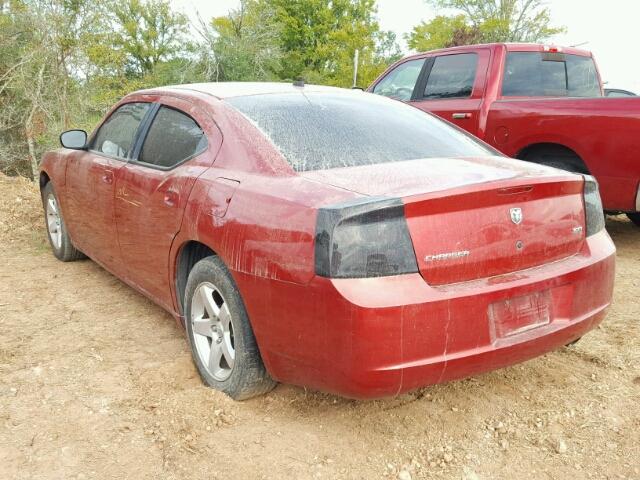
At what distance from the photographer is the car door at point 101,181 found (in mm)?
3926

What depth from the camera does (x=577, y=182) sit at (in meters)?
2.72

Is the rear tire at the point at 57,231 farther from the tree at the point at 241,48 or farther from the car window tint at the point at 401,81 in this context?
the tree at the point at 241,48

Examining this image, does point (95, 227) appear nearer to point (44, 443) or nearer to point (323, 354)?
point (44, 443)

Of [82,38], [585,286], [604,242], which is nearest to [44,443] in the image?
[585,286]

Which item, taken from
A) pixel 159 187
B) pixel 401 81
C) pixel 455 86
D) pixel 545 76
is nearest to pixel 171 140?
pixel 159 187

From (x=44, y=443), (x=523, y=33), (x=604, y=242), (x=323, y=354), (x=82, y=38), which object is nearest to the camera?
(x=323, y=354)

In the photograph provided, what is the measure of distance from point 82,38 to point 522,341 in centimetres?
2058

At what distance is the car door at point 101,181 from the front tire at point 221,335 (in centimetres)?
111

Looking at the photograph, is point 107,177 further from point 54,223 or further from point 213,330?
point 54,223

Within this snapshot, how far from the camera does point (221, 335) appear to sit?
290 centimetres

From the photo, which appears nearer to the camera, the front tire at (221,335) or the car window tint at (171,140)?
the front tire at (221,335)

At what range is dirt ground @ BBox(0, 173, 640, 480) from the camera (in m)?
2.42

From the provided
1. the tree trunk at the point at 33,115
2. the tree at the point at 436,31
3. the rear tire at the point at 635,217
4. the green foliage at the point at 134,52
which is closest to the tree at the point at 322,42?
the green foliage at the point at 134,52

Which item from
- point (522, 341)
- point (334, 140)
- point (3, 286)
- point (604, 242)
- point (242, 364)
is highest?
point (334, 140)
